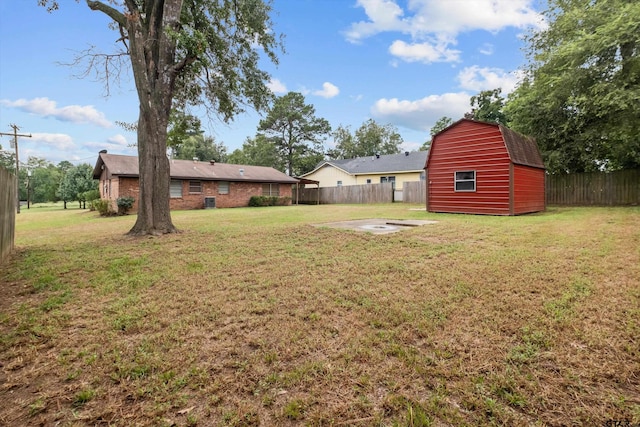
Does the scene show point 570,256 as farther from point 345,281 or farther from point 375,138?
point 375,138

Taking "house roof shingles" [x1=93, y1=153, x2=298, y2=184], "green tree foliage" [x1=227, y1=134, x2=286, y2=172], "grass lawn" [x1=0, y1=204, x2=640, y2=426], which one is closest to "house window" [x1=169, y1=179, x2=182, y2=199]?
"house roof shingles" [x1=93, y1=153, x2=298, y2=184]

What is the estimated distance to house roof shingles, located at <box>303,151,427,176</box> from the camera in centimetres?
2617

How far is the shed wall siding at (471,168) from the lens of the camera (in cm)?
1143

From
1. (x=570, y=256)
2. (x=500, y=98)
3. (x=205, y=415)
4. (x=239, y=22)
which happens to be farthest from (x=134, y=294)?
(x=500, y=98)

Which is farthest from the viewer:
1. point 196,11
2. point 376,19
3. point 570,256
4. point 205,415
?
point 376,19

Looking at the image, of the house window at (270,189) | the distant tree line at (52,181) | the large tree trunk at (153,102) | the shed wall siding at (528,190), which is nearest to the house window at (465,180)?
the shed wall siding at (528,190)

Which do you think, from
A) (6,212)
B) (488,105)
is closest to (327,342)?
(6,212)

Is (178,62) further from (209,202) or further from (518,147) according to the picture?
(209,202)

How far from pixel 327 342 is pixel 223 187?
21.2 meters

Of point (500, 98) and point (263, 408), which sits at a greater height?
point (500, 98)

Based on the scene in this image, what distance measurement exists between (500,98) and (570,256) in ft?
89.4

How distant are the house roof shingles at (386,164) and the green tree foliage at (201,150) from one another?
19028 millimetres

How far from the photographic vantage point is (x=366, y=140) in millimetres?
43219

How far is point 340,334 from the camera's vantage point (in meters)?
2.46
